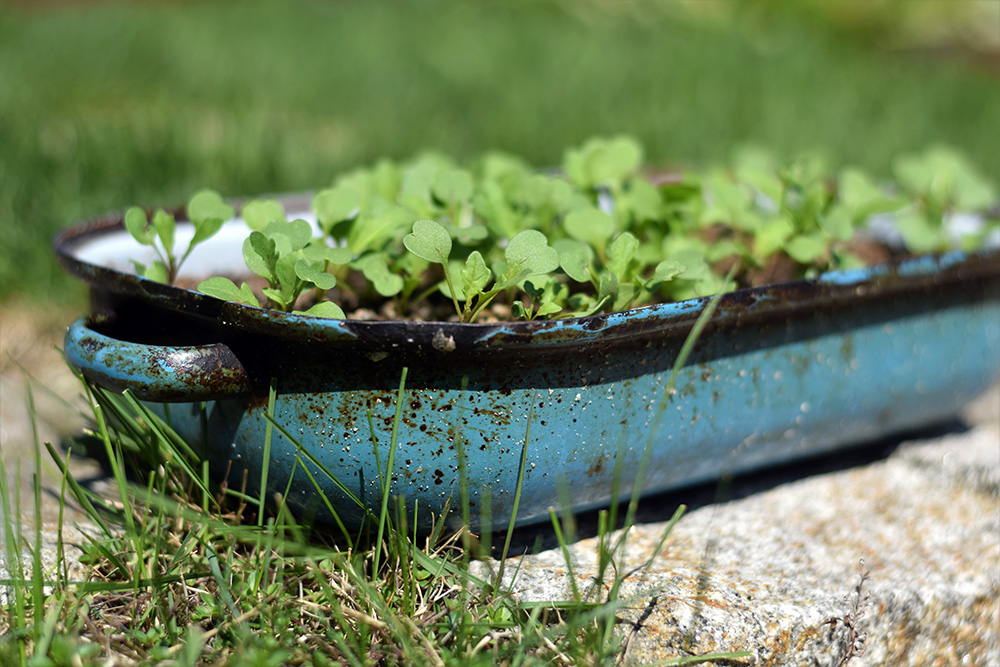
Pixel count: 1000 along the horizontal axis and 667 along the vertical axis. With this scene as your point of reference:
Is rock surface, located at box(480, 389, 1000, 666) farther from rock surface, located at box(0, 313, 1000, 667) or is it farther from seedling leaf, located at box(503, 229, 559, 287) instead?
seedling leaf, located at box(503, 229, 559, 287)

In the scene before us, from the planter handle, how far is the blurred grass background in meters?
1.08

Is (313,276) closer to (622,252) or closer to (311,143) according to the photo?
(622,252)

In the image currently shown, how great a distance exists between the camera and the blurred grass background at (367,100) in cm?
228

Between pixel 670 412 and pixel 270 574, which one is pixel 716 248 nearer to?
pixel 670 412

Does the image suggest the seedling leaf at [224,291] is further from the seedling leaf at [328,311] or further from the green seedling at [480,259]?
the green seedling at [480,259]

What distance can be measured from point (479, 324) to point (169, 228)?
53cm

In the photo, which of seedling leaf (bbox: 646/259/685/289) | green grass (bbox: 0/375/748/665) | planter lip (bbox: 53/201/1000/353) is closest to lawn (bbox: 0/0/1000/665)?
green grass (bbox: 0/375/748/665)

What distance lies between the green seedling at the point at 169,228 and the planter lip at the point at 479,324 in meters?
0.09

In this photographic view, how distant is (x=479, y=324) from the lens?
922 millimetres

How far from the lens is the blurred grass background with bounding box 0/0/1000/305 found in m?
2.28

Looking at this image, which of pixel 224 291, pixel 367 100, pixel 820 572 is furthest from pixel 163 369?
pixel 367 100

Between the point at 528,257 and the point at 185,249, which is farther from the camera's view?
the point at 185,249

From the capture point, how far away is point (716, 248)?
1.36 metres

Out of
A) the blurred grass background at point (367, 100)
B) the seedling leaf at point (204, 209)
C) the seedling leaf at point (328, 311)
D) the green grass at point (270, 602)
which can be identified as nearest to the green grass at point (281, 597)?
the green grass at point (270, 602)
